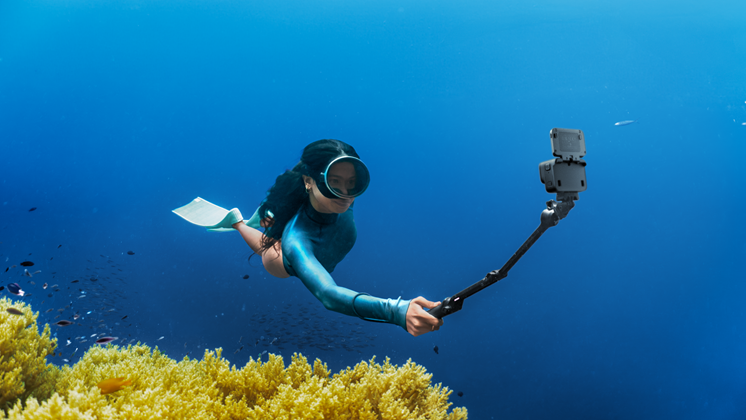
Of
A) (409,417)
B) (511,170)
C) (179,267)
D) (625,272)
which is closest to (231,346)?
(179,267)

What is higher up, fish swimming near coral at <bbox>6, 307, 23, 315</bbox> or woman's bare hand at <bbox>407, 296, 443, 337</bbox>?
woman's bare hand at <bbox>407, 296, 443, 337</bbox>

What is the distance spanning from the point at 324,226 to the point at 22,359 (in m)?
2.30

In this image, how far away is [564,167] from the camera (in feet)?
4.73

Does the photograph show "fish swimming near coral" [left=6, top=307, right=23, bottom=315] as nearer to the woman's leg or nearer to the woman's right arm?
the woman's leg

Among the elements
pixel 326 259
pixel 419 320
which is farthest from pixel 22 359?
pixel 419 320

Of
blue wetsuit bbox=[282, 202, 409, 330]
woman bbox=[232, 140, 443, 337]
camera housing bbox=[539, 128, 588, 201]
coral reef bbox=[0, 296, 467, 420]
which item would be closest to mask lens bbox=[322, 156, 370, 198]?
woman bbox=[232, 140, 443, 337]

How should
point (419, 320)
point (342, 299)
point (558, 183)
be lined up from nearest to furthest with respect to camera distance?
point (558, 183) → point (419, 320) → point (342, 299)

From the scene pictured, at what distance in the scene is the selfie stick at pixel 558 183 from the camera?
141 cm

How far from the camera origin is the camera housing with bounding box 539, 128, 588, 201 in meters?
1.42

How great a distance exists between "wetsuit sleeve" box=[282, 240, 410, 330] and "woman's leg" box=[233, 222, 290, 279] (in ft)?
2.06

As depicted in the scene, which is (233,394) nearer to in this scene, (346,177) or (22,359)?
(22,359)

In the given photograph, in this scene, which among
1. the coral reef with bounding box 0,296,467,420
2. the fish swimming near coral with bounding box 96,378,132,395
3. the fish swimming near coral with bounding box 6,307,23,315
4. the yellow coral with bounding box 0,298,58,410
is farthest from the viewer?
the fish swimming near coral with bounding box 6,307,23,315

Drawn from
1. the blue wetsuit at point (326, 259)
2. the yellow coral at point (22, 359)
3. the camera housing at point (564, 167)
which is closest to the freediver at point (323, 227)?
the blue wetsuit at point (326, 259)

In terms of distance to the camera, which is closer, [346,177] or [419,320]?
[419,320]
